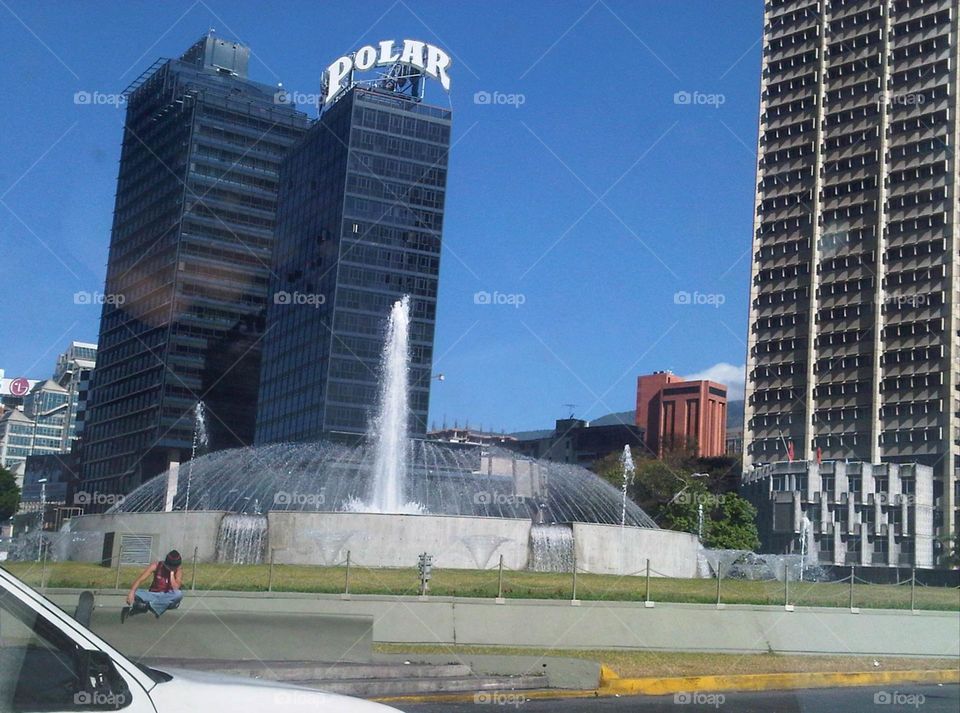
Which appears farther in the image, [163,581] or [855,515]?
[855,515]

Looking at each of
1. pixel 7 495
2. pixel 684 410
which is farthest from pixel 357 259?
pixel 684 410

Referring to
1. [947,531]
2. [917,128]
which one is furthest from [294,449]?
[917,128]

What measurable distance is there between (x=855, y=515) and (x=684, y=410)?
2519 inches

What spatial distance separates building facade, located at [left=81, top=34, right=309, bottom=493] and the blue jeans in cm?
10348

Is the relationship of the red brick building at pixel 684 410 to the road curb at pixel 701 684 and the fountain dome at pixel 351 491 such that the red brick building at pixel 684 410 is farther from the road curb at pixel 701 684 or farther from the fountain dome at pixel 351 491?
the road curb at pixel 701 684

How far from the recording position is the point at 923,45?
330ft

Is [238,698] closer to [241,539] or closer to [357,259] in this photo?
[241,539]

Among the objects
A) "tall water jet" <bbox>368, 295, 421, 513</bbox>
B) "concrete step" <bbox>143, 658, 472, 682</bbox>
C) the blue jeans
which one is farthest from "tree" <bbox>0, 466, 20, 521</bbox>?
"concrete step" <bbox>143, 658, 472, 682</bbox>

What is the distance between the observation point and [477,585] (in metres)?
21.3

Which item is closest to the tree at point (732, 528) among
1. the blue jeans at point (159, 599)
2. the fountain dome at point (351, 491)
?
the fountain dome at point (351, 491)

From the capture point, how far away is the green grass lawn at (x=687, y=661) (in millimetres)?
15445

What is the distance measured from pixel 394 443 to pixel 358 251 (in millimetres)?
72130

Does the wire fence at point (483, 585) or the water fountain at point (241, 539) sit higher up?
the water fountain at point (241, 539)

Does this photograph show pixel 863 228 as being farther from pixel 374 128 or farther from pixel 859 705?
pixel 859 705
